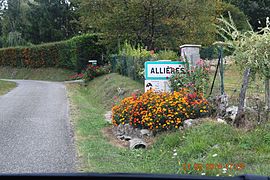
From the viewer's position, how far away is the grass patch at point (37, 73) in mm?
34397

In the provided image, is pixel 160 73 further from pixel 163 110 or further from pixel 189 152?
pixel 189 152

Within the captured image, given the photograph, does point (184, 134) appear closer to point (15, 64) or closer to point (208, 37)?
point (208, 37)

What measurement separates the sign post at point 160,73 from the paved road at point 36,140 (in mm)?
2512

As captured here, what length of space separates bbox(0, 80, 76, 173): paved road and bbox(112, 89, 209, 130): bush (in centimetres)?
150

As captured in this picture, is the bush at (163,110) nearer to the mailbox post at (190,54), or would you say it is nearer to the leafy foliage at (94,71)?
the mailbox post at (190,54)

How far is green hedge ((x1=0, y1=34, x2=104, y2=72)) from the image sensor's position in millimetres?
28766

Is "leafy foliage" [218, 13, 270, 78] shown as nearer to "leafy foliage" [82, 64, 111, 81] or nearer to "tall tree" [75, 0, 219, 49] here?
"tall tree" [75, 0, 219, 49]

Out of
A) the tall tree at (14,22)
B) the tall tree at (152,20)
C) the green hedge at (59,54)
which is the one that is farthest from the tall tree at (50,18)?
the tall tree at (152,20)

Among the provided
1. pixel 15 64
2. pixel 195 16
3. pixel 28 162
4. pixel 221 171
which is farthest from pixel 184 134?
pixel 15 64

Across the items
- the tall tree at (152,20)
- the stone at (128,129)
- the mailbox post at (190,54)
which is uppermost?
the tall tree at (152,20)

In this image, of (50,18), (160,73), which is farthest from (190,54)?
(50,18)

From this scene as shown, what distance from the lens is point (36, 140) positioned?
8789mm

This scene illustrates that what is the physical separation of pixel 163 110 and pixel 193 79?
→ 2.36 m

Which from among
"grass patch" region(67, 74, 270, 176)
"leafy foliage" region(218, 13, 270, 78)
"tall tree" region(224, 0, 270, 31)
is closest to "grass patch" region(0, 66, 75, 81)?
"tall tree" region(224, 0, 270, 31)
